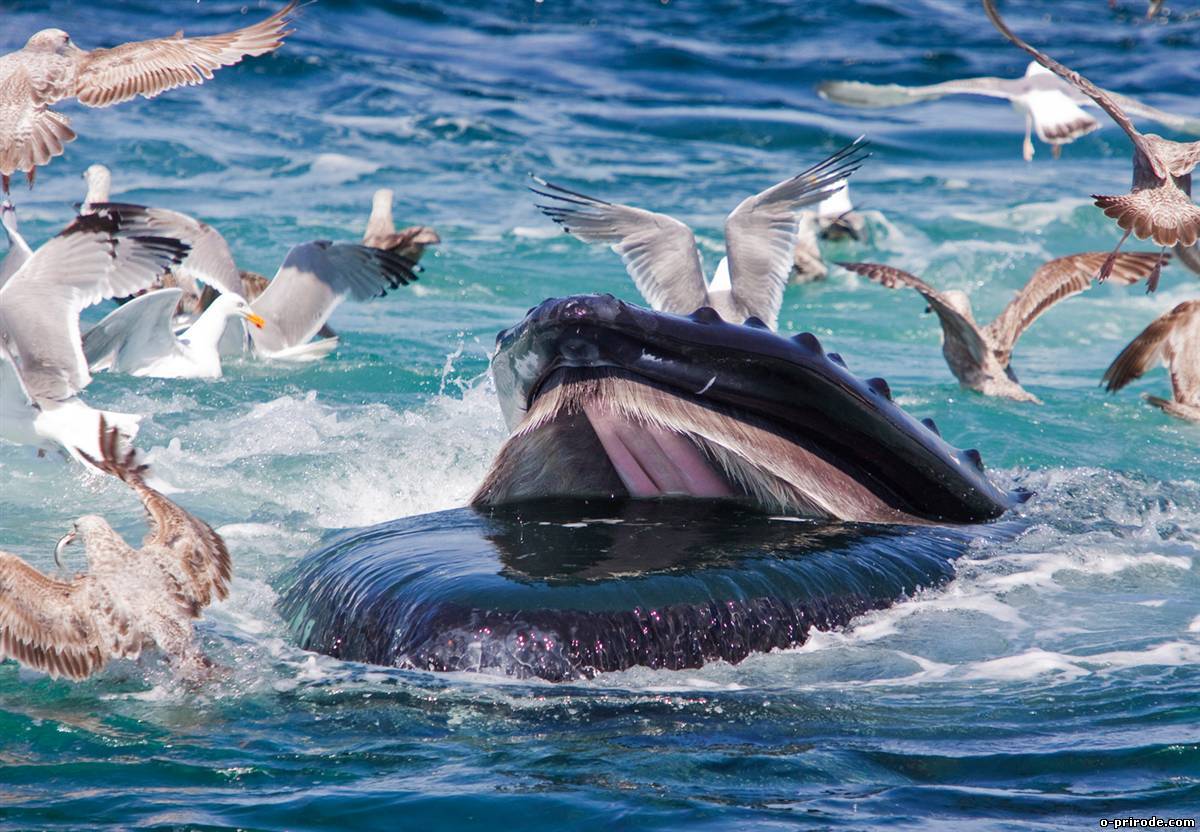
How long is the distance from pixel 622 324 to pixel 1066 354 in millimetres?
10059

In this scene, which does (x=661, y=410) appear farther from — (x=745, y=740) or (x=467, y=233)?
(x=467, y=233)

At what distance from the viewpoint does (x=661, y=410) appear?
176 inches

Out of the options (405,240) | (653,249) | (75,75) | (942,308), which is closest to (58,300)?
(75,75)

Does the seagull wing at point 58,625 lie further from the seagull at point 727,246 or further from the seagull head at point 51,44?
the seagull at point 727,246

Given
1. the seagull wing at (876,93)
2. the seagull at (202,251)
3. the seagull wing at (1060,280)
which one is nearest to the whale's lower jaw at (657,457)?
the seagull wing at (1060,280)

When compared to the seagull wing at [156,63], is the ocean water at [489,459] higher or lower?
lower

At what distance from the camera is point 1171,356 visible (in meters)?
10.9

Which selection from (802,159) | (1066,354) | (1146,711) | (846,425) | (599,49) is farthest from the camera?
(599,49)

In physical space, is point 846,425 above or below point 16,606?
above

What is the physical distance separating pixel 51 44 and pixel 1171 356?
7408 millimetres

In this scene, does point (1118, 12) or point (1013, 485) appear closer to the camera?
point (1013, 485)

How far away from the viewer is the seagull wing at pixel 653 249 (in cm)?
1156

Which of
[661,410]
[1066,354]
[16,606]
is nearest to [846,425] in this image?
[661,410]

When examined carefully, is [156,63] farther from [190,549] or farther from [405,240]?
[190,549]
